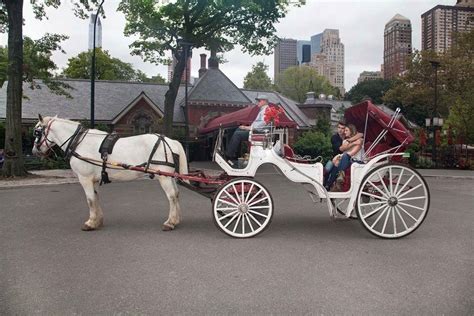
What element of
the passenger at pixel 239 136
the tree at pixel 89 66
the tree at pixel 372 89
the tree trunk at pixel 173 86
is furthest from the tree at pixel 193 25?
the tree at pixel 372 89

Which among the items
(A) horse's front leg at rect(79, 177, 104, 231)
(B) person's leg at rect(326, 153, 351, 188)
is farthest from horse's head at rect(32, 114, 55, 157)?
(B) person's leg at rect(326, 153, 351, 188)

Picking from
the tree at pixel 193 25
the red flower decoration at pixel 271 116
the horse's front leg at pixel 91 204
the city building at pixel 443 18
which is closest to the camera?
the red flower decoration at pixel 271 116

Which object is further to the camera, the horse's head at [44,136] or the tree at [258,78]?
the tree at [258,78]

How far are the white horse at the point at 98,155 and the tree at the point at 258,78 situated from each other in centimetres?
5742

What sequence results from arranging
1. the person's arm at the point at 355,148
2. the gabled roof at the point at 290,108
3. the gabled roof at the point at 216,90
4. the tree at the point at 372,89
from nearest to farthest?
the person's arm at the point at 355,148 → the gabled roof at the point at 216,90 → the gabled roof at the point at 290,108 → the tree at the point at 372,89

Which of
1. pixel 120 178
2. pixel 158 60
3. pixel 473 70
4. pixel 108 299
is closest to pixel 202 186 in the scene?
pixel 120 178

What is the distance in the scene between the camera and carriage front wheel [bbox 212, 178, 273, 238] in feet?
21.6

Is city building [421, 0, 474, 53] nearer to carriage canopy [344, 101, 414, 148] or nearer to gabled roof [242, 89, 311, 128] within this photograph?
carriage canopy [344, 101, 414, 148]

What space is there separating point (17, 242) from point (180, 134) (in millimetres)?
26141

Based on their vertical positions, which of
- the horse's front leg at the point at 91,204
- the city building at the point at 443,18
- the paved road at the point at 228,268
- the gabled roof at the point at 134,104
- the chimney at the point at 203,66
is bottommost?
the paved road at the point at 228,268

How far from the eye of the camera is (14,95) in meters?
17.2

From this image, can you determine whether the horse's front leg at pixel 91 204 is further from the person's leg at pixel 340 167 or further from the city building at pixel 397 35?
the city building at pixel 397 35

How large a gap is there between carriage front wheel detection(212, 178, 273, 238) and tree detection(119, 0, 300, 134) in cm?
1676

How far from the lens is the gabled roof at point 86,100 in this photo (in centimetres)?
3391
